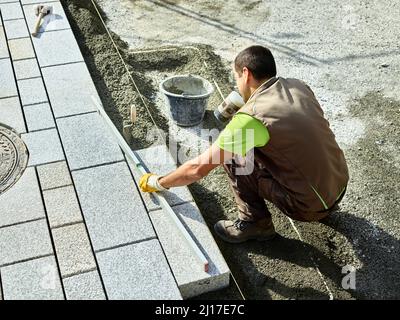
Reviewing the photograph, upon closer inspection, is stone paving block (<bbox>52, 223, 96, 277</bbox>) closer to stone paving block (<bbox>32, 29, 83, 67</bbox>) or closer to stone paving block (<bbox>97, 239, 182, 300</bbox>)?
stone paving block (<bbox>97, 239, 182, 300</bbox>)

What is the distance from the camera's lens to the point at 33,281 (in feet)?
10.9

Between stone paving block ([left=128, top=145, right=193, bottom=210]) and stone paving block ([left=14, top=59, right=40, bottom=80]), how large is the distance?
1877 millimetres

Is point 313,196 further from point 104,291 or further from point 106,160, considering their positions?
point 106,160

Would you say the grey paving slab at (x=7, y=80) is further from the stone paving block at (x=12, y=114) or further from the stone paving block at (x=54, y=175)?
the stone paving block at (x=54, y=175)

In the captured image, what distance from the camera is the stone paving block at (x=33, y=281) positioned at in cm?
326

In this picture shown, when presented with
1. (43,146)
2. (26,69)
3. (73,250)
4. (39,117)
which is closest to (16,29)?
(26,69)

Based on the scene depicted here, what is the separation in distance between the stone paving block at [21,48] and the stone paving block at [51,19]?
1.12 feet

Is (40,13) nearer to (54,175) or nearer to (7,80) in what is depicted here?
(7,80)

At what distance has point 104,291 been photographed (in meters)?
3.31

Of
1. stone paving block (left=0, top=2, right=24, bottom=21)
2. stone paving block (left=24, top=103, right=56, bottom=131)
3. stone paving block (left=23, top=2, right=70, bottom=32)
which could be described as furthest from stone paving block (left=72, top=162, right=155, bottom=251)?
stone paving block (left=0, top=2, right=24, bottom=21)

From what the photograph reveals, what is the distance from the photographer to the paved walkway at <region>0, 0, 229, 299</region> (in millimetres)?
3363

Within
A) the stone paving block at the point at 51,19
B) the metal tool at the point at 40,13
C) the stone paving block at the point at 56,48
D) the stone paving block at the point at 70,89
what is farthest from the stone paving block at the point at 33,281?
the stone paving block at the point at 51,19
